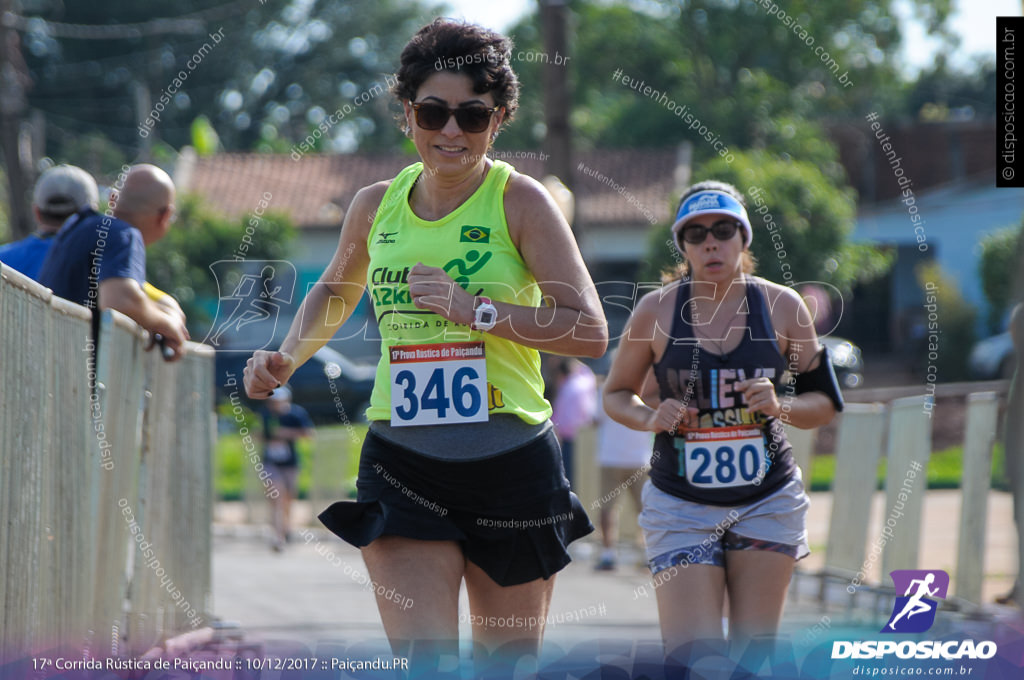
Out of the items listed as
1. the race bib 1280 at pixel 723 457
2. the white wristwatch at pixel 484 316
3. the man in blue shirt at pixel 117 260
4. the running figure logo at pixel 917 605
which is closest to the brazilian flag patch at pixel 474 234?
the white wristwatch at pixel 484 316

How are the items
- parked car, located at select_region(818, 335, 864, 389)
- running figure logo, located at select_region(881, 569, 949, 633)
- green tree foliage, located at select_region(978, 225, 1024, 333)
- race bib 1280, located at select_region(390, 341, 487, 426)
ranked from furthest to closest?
green tree foliage, located at select_region(978, 225, 1024, 333)
parked car, located at select_region(818, 335, 864, 389)
running figure logo, located at select_region(881, 569, 949, 633)
race bib 1280, located at select_region(390, 341, 487, 426)

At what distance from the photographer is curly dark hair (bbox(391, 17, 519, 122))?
336 cm

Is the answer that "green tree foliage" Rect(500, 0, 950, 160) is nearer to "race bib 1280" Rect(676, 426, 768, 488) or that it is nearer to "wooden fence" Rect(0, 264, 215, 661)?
"wooden fence" Rect(0, 264, 215, 661)

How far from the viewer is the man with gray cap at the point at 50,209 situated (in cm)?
541

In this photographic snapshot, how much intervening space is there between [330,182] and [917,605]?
2400 centimetres

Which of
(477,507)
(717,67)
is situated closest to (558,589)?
(477,507)

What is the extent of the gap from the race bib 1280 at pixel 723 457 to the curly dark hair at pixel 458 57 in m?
1.25

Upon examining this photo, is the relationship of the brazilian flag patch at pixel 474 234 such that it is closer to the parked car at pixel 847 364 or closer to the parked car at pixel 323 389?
the parked car at pixel 323 389

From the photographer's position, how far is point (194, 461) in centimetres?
652

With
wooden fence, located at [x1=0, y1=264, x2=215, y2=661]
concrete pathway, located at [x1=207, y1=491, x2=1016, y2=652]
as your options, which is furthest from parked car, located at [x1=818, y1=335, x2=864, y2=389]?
wooden fence, located at [x1=0, y1=264, x2=215, y2=661]

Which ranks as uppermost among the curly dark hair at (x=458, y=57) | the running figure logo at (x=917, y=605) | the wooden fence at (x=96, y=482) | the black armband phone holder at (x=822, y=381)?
the curly dark hair at (x=458, y=57)

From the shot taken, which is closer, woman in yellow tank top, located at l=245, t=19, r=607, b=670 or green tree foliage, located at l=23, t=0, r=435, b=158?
woman in yellow tank top, located at l=245, t=19, r=607, b=670

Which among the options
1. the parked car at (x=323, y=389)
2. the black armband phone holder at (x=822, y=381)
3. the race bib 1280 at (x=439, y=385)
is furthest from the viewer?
the parked car at (x=323, y=389)

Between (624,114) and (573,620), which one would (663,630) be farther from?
(624,114)
